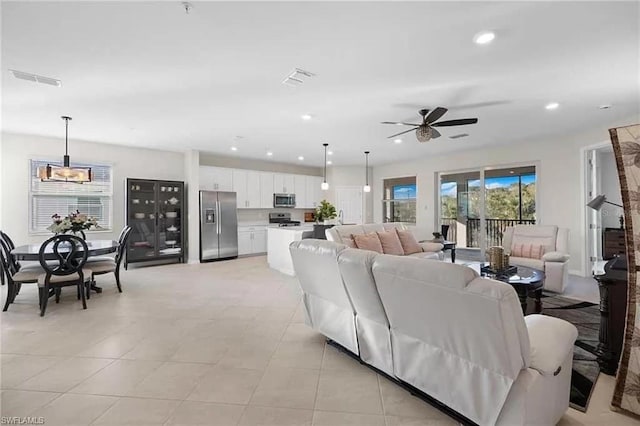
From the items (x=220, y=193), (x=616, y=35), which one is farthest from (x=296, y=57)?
(x=220, y=193)

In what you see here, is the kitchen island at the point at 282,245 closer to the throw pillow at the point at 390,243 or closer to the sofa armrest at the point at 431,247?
the throw pillow at the point at 390,243

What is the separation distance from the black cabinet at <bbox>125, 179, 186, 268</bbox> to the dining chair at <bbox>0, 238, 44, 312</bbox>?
2326mm

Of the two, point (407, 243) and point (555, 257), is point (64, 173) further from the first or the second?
point (555, 257)

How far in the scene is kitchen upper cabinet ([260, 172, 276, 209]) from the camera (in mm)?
8344

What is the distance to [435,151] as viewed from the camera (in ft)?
23.8

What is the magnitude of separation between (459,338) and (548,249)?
4.29 metres

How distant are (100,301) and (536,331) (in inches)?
193

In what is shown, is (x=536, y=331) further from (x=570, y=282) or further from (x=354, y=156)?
(x=354, y=156)

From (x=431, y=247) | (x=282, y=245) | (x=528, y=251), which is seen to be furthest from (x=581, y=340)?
(x=282, y=245)

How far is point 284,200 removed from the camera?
28.6 feet

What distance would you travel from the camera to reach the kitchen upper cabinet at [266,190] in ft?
27.4

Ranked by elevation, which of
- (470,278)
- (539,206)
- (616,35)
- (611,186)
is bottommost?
(470,278)

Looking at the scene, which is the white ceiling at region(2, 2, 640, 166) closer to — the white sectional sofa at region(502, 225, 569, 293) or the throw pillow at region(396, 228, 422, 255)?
the white sectional sofa at region(502, 225, 569, 293)

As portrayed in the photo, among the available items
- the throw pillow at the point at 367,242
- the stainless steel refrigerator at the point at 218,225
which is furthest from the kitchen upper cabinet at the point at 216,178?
the throw pillow at the point at 367,242
